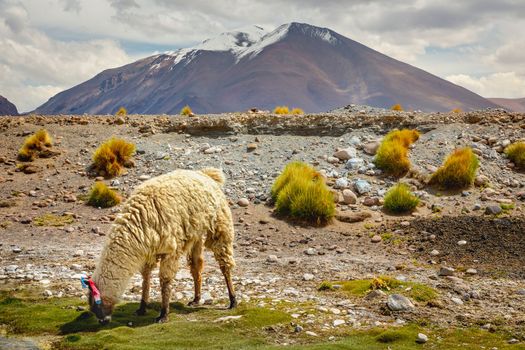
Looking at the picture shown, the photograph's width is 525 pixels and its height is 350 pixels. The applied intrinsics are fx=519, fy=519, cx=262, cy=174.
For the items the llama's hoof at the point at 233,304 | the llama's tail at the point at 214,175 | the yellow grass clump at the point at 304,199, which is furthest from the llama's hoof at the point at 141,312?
the yellow grass clump at the point at 304,199

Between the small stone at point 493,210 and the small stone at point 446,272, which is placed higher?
the small stone at point 493,210

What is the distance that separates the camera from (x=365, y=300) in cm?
895

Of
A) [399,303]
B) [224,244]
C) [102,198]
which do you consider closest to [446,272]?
[399,303]

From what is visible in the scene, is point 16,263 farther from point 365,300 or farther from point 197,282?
point 365,300

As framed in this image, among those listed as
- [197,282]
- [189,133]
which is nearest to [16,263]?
[197,282]

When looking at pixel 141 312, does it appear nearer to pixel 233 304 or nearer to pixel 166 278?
pixel 166 278

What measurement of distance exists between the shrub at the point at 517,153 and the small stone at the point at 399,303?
12.6 meters

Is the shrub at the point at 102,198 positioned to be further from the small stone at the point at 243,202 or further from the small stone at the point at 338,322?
the small stone at the point at 338,322

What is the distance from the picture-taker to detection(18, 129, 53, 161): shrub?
2058 centimetres

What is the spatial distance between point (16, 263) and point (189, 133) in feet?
39.8

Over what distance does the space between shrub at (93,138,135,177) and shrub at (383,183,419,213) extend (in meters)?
9.76

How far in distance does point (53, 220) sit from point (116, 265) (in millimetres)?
9128

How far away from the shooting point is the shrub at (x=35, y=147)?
20.6m

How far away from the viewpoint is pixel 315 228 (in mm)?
15195
